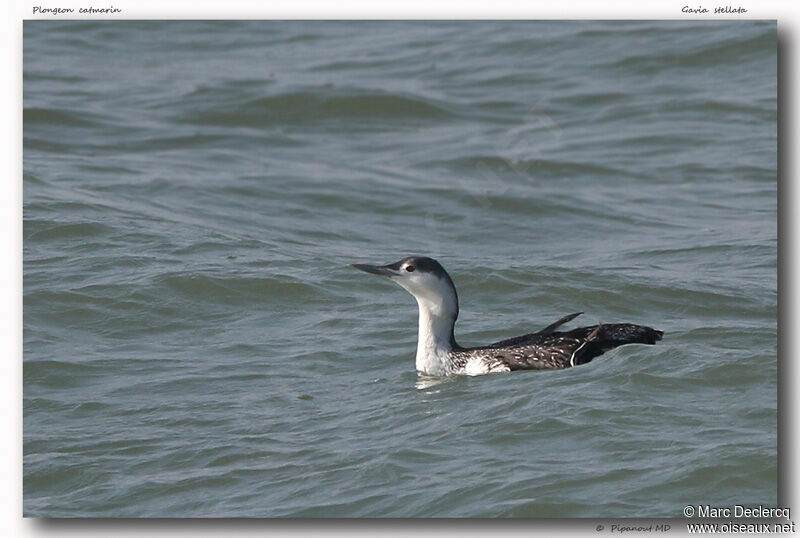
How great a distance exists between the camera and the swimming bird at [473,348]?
378 inches

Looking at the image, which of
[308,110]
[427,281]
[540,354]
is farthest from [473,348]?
[308,110]

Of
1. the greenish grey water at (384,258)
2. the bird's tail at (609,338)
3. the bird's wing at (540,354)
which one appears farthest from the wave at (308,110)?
the bird's wing at (540,354)

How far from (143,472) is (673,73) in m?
9.65

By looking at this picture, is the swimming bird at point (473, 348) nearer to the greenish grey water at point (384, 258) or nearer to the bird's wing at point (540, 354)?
the bird's wing at point (540, 354)

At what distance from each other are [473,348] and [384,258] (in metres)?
2.62

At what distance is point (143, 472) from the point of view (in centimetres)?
825

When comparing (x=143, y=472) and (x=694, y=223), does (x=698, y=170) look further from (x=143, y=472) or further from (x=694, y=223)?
(x=143, y=472)

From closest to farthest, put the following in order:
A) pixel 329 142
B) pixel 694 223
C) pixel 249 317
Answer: pixel 249 317, pixel 694 223, pixel 329 142

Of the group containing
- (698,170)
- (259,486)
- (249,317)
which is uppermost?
(698,170)

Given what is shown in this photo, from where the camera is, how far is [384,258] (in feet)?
41.4

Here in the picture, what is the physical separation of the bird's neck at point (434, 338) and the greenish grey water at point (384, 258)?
0.15 m

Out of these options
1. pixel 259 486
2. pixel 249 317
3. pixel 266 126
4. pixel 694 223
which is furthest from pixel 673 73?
pixel 259 486

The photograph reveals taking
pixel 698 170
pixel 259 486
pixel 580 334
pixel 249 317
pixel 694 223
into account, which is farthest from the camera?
pixel 698 170

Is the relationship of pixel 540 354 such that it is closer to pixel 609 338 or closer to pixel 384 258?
pixel 609 338
